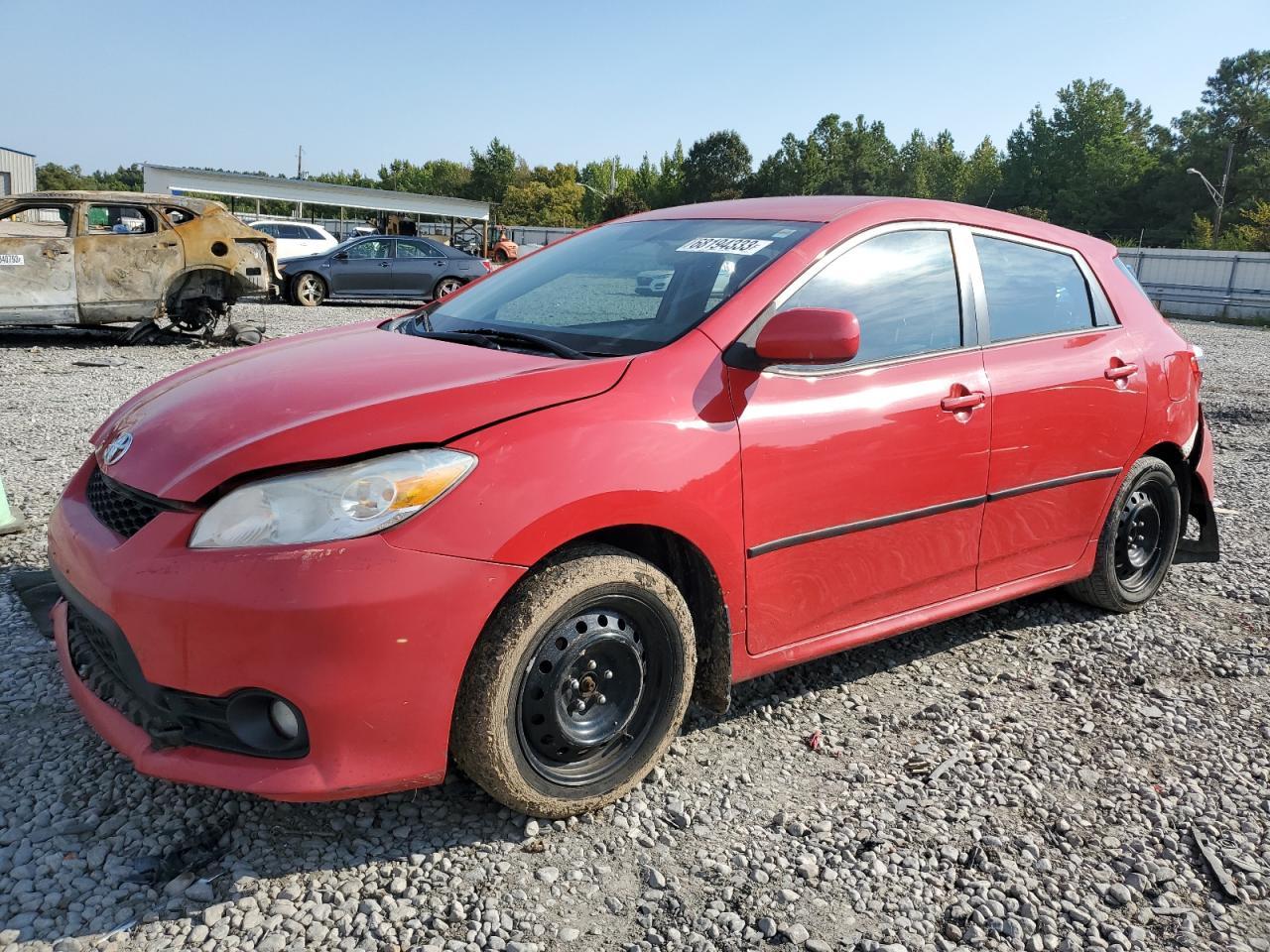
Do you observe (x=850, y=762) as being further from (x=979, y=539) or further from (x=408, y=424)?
(x=408, y=424)

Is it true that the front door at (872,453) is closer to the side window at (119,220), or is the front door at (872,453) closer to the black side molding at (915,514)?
the black side molding at (915,514)

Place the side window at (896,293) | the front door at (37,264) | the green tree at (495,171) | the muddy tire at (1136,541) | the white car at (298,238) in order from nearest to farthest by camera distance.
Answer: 1. the side window at (896,293)
2. the muddy tire at (1136,541)
3. the front door at (37,264)
4. the white car at (298,238)
5. the green tree at (495,171)

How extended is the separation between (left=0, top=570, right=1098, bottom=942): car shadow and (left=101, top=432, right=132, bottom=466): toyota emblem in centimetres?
87

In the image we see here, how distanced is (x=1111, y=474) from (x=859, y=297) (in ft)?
5.07

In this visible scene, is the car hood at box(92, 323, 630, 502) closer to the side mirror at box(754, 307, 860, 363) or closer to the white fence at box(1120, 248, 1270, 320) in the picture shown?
the side mirror at box(754, 307, 860, 363)

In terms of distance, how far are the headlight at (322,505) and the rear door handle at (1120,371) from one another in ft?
9.26

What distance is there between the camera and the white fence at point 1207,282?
28.3m

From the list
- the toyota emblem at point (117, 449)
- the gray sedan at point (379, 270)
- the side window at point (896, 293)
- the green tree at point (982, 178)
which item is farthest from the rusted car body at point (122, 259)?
the green tree at point (982, 178)

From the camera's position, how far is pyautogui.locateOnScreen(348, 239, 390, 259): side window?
1819 centimetres

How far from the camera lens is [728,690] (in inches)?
114

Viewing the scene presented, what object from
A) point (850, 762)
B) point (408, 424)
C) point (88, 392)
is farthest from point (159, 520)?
point (88, 392)

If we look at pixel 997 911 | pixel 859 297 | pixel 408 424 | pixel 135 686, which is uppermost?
pixel 859 297

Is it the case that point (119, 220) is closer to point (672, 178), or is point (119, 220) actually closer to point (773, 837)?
point (773, 837)

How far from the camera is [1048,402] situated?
3605 mm
